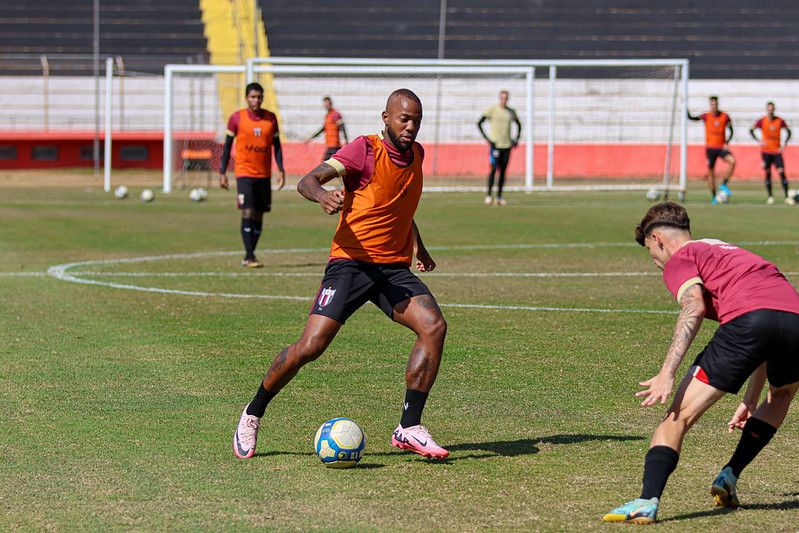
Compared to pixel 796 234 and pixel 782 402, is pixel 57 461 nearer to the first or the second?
pixel 782 402

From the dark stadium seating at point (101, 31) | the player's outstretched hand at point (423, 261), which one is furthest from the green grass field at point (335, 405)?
the dark stadium seating at point (101, 31)

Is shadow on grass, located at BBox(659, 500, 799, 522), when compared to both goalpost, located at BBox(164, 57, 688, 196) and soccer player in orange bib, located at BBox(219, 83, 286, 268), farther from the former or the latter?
goalpost, located at BBox(164, 57, 688, 196)

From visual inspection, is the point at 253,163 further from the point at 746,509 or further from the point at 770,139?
the point at 770,139

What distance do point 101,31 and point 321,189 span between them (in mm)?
37087

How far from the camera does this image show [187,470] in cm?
505

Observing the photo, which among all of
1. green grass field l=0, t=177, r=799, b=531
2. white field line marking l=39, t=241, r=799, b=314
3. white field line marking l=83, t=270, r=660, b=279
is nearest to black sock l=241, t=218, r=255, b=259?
green grass field l=0, t=177, r=799, b=531

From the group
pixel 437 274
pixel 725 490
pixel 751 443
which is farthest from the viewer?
pixel 437 274

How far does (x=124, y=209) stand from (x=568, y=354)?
16.0 metres

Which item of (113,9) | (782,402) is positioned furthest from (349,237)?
(113,9)

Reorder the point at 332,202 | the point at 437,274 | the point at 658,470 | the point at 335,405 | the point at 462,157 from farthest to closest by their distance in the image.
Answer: the point at 462,157, the point at 437,274, the point at 335,405, the point at 332,202, the point at 658,470

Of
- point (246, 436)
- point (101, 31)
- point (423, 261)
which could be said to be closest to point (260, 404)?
point (246, 436)

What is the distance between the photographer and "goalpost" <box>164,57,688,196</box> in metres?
30.4

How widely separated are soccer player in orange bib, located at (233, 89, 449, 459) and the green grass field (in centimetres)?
25

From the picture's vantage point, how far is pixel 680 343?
13.9 feet
